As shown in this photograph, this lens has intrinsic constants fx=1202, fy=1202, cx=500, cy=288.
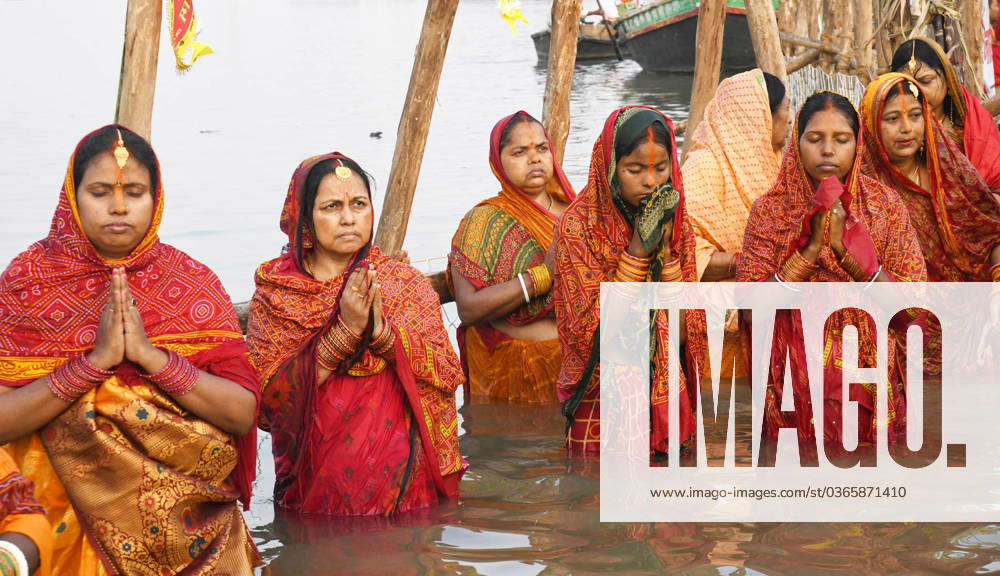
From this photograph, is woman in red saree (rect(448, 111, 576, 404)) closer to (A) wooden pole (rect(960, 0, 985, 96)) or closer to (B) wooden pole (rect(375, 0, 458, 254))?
(B) wooden pole (rect(375, 0, 458, 254))

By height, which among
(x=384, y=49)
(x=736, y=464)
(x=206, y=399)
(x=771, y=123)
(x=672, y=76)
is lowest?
(x=736, y=464)

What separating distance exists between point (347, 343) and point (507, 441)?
1.56 metres

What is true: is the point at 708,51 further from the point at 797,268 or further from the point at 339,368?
the point at 339,368

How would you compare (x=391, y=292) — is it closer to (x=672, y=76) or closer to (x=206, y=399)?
(x=206, y=399)

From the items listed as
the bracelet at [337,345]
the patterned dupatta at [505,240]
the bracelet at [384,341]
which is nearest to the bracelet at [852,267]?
the patterned dupatta at [505,240]

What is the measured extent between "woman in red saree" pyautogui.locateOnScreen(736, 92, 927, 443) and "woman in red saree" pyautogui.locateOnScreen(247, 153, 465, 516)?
137 cm

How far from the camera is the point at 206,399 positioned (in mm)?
3344

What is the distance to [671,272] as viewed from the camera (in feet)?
14.3

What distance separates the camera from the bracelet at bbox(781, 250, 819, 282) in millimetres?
4562

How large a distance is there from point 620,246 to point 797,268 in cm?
69

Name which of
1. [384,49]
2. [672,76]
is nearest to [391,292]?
[672,76]

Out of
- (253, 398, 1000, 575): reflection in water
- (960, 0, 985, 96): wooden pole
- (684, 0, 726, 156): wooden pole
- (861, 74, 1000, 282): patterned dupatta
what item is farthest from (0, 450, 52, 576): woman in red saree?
(960, 0, 985, 96): wooden pole

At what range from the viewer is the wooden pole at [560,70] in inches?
266

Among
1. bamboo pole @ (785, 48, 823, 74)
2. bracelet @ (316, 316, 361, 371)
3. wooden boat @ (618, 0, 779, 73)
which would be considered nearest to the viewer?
bracelet @ (316, 316, 361, 371)
